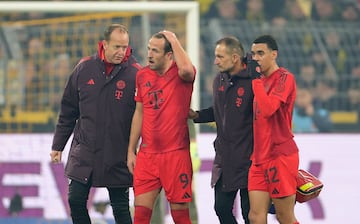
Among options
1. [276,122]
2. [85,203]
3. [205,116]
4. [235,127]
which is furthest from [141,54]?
[276,122]

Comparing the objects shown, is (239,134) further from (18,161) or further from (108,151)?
(18,161)

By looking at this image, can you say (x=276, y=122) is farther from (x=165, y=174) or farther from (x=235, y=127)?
(x=165, y=174)

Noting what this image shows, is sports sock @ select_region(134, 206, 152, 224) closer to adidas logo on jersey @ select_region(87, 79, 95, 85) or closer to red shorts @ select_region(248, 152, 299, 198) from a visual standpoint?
red shorts @ select_region(248, 152, 299, 198)

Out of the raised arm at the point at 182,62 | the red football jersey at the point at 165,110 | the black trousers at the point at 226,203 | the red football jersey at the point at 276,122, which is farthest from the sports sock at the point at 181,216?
the raised arm at the point at 182,62

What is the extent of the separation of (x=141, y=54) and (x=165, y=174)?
191 inches

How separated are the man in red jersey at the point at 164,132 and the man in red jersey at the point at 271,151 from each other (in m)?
0.56

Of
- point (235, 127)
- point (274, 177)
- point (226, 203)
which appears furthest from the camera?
point (226, 203)

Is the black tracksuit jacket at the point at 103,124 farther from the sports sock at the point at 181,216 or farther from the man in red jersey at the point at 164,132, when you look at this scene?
the sports sock at the point at 181,216

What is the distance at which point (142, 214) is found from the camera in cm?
929

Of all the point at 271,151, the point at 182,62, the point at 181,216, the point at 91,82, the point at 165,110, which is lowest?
the point at 181,216

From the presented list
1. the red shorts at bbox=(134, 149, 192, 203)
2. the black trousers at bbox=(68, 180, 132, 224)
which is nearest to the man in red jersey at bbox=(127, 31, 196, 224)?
the red shorts at bbox=(134, 149, 192, 203)

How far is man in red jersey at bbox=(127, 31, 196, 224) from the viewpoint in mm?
9258

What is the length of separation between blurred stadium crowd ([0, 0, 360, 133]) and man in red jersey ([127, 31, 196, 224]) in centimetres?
381

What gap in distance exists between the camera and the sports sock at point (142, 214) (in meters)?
9.29
